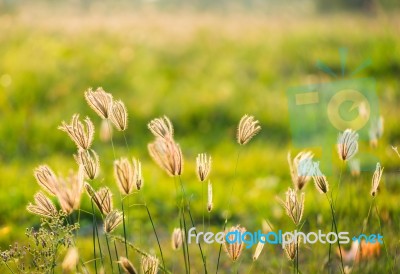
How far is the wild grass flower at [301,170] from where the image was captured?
1.35m

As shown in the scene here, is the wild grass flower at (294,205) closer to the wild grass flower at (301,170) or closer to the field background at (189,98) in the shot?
the wild grass flower at (301,170)

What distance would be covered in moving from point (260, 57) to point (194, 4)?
18.8 feet

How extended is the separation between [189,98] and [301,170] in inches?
174

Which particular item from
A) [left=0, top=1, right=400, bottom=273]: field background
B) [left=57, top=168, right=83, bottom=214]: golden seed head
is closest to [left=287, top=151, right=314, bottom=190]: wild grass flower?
[left=0, top=1, right=400, bottom=273]: field background

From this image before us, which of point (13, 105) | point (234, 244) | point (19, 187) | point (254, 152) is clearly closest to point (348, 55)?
point (254, 152)

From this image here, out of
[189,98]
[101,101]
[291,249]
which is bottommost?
[291,249]

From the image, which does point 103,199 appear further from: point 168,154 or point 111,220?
point 168,154

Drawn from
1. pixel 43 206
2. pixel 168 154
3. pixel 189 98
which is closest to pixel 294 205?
pixel 168 154

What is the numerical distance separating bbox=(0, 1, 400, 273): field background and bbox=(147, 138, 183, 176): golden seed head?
21cm

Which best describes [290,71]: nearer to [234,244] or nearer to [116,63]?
[116,63]

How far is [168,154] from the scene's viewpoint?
1205 millimetres

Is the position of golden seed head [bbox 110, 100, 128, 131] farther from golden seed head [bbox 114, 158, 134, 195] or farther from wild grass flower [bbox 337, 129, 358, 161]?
wild grass flower [bbox 337, 129, 358, 161]

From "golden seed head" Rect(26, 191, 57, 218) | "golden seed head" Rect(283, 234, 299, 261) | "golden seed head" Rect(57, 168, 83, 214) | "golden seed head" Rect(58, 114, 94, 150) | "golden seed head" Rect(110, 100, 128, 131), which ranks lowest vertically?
"golden seed head" Rect(283, 234, 299, 261)

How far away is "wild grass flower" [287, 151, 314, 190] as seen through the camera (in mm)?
1354
